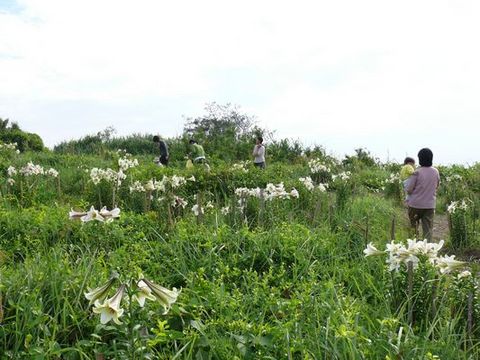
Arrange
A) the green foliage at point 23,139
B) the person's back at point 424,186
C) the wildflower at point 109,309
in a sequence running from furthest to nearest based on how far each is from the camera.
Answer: the green foliage at point 23,139 < the person's back at point 424,186 < the wildflower at point 109,309

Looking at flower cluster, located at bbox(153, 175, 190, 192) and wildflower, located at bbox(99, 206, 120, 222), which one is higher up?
wildflower, located at bbox(99, 206, 120, 222)

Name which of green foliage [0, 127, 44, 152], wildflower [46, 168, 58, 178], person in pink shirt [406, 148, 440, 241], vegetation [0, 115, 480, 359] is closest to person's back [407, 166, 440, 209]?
person in pink shirt [406, 148, 440, 241]

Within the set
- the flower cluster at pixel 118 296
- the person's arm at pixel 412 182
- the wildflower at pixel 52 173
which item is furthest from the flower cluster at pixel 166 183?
the flower cluster at pixel 118 296

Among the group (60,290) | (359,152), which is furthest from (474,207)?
(359,152)

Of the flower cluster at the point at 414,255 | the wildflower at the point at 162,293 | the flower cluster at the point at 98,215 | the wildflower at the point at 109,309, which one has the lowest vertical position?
the flower cluster at the point at 414,255

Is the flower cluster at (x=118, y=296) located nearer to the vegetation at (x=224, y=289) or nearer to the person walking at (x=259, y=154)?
the vegetation at (x=224, y=289)

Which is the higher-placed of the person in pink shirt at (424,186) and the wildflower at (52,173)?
the wildflower at (52,173)

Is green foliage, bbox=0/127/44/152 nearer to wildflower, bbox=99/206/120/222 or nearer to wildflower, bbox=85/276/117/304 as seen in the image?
wildflower, bbox=99/206/120/222

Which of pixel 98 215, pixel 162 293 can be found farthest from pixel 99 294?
pixel 98 215

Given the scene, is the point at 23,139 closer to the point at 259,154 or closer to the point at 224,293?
the point at 259,154

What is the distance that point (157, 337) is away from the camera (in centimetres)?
272

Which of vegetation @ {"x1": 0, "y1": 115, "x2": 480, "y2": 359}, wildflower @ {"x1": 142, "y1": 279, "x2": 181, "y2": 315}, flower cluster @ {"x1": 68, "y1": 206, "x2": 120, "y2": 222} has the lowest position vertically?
vegetation @ {"x1": 0, "y1": 115, "x2": 480, "y2": 359}

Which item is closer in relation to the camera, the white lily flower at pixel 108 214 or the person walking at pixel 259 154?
the white lily flower at pixel 108 214

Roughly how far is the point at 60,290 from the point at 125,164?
17.9ft
